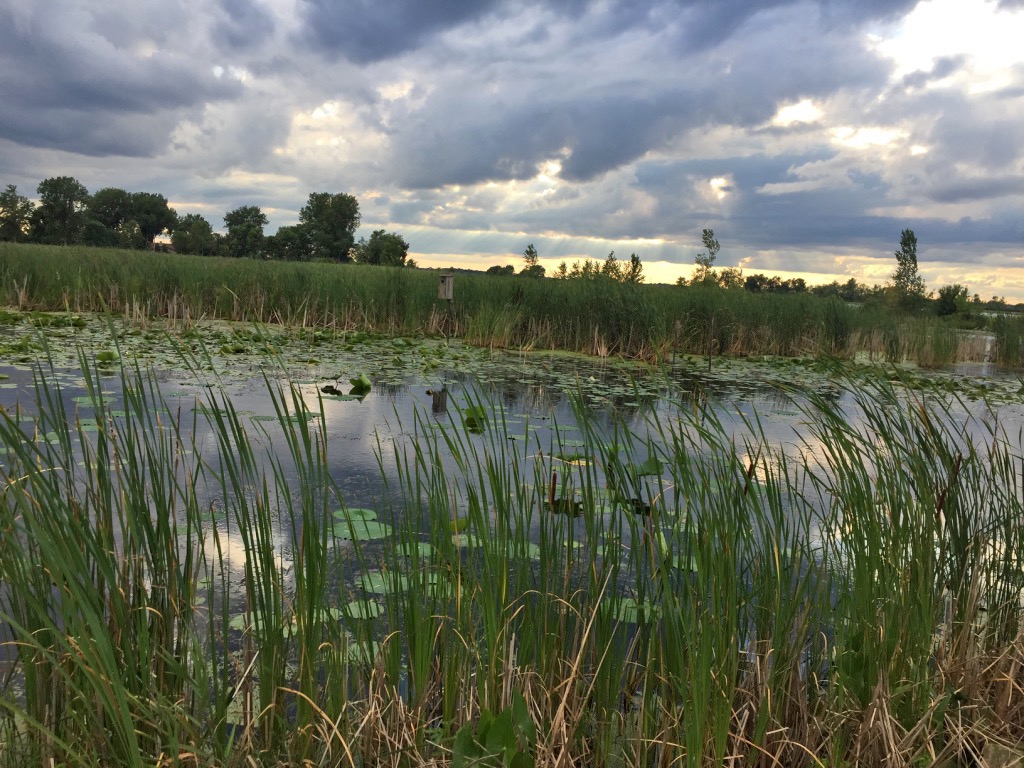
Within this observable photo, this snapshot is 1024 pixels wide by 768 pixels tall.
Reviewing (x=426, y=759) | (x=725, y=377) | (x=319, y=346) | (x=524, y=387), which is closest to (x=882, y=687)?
(x=426, y=759)

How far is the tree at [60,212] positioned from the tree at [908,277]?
6526cm

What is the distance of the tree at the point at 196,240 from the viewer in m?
67.4

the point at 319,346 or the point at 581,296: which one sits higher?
the point at 581,296

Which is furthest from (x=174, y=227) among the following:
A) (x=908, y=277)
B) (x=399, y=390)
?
(x=399, y=390)

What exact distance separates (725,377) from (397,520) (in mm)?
7291

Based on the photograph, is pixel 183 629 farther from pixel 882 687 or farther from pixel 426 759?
pixel 882 687

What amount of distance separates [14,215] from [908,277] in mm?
70769

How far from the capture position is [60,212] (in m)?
68.2

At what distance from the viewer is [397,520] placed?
3043 millimetres

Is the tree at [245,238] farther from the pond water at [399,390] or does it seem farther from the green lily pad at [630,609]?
the green lily pad at [630,609]

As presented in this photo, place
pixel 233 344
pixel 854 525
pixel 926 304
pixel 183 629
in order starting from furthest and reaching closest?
1. pixel 926 304
2. pixel 233 344
3. pixel 854 525
4. pixel 183 629

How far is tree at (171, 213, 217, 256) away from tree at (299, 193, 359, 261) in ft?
30.3

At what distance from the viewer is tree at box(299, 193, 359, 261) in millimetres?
72500

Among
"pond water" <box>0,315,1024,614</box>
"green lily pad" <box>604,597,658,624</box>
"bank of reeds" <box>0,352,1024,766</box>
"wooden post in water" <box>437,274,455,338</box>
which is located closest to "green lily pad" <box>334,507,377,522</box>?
"pond water" <box>0,315,1024,614</box>
